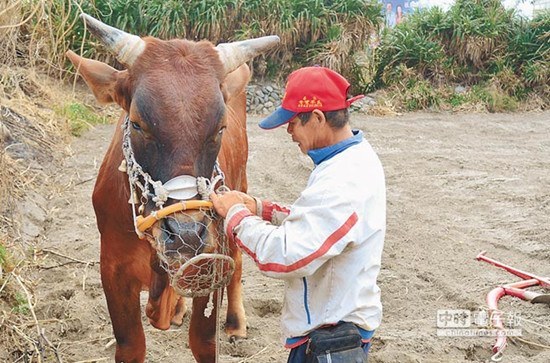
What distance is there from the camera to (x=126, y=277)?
4301mm

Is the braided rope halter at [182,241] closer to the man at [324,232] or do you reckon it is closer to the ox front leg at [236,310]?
the man at [324,232]

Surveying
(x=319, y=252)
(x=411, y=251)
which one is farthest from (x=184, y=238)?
(x=411, y=251)

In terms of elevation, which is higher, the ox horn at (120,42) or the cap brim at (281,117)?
the ox horn at (120,42)

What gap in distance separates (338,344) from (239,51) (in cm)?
175

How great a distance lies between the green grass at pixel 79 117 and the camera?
12555 millimetres

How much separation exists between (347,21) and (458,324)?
14.4 meters

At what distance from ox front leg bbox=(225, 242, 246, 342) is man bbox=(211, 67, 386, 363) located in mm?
2211

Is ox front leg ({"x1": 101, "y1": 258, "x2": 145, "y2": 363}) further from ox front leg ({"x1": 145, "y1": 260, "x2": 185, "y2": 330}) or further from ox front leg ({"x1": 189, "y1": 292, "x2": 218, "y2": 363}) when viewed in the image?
ox front leg ({"x1": 189, "y1": 292, "x2": 218, "y2": 363})

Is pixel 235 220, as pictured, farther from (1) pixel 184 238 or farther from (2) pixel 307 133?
(2) pixel 307 133

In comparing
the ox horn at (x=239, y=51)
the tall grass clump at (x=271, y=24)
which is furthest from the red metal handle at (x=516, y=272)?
the tall grass clump at (x=271, y=24)

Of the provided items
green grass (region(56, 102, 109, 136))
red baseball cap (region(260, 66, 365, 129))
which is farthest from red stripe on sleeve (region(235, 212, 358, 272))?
green grass (region(56, 102, 109, 136))

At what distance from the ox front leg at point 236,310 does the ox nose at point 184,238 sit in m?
2.19

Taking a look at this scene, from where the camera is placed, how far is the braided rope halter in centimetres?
311

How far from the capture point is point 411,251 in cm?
709
